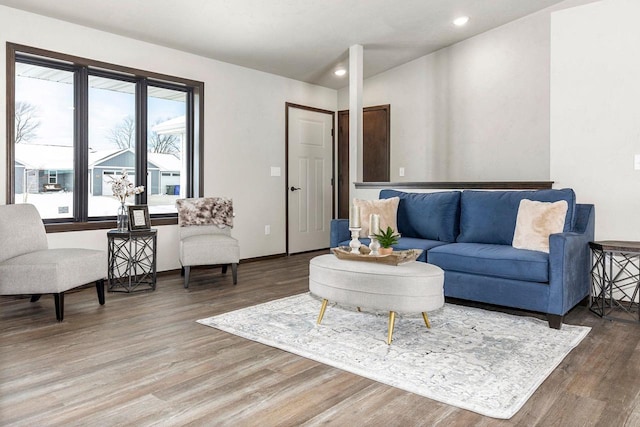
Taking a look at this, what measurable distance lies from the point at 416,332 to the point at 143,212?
9.32ft

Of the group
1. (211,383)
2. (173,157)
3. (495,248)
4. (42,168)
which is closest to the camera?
(211,383)

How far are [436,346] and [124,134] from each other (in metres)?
3.70

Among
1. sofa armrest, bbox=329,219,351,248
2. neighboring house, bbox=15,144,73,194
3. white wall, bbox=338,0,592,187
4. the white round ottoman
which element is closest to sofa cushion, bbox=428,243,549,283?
the white round ottoman

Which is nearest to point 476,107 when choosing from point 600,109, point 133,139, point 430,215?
point 600,109

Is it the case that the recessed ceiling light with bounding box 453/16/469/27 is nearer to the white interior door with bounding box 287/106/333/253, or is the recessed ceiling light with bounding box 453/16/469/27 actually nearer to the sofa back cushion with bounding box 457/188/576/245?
the sofa back cushion with bounding box 457/188/576/245

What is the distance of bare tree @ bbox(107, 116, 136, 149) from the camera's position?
187 inches

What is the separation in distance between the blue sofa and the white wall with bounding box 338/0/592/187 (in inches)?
66.1

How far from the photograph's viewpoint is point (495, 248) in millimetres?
3594

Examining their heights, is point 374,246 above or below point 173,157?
below

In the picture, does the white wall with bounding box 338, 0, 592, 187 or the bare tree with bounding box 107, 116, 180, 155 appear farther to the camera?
the white wall with bounding box 338, 0, 592, 187

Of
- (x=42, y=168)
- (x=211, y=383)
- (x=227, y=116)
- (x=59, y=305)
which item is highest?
(x=227, y=116)

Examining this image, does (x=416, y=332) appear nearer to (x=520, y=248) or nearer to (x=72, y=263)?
(x=520, y=248)

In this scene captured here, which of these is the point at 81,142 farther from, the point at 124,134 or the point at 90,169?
the point at 124,134

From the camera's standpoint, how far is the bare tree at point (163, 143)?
5.07 meters
